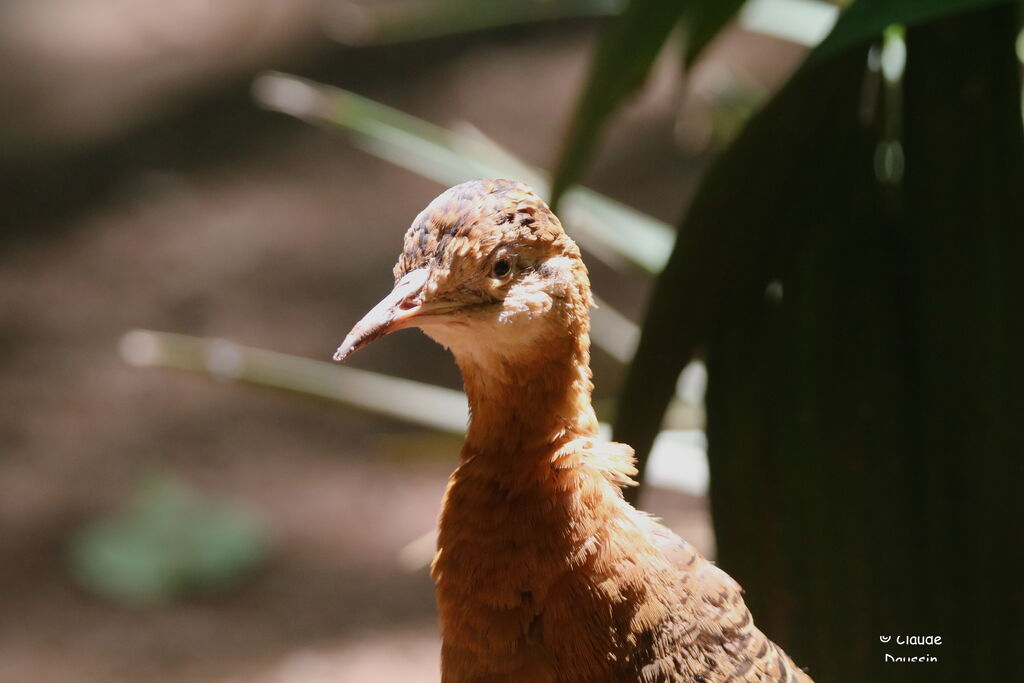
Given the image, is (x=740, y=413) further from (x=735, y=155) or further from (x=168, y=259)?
(x=168, y=259)

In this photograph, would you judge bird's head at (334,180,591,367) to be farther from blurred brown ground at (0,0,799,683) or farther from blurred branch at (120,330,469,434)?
blurred brown ground at (0,0,799,683)

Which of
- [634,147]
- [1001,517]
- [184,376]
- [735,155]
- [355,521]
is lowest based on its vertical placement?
[1001,517]

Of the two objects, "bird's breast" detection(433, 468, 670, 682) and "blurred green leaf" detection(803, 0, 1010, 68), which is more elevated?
"blurred green leaf" detection(803, 0, 1010, 68)

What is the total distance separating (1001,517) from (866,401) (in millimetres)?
171

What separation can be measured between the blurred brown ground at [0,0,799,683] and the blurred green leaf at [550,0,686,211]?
2.79ft

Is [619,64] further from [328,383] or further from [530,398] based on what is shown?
[328,383]

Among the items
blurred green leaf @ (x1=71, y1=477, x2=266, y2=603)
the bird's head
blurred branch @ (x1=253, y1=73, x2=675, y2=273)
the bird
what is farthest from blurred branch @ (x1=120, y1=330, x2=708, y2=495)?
blurred green leaf @ (x1=71, y1=477, x2=266, y2=603)

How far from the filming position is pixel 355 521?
3311mm

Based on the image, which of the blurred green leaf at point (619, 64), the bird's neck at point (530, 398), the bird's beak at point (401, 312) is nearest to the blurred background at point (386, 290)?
the blurred green leaf at point (619, 64)

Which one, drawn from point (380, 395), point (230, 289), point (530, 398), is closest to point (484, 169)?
point (380, 395)

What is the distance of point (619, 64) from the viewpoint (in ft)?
3.92

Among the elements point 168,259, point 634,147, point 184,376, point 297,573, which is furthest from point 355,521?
point 634,147

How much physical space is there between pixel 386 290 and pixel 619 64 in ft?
9.01

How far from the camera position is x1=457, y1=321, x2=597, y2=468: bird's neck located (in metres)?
1.04
